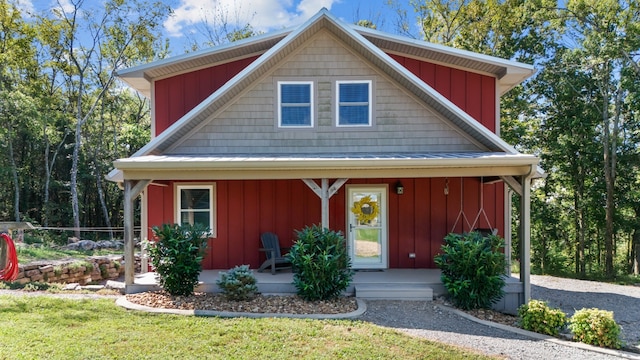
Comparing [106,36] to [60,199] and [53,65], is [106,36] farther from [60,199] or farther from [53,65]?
[60,199]

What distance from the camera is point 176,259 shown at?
6.41m

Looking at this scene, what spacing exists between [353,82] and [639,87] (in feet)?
35.6

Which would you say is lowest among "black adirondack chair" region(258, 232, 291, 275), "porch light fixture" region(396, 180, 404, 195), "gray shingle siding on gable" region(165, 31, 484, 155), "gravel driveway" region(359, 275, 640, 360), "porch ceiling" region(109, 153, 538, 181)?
"gravel driveway" region(359, 275, 640, 360)

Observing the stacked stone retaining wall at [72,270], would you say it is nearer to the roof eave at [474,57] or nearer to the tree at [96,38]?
the tree at [96,38]

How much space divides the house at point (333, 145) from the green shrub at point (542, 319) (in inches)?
49.9

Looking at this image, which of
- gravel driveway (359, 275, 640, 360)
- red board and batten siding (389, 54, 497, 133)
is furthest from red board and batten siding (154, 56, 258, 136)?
gravel driveway (359, 275, 640, 360)

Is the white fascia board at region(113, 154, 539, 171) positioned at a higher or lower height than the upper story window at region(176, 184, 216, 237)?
higher

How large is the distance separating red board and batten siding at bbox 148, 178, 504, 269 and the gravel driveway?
2.22 m

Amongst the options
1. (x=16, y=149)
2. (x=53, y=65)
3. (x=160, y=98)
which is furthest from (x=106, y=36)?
(x=160, y=98)

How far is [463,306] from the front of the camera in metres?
6.44

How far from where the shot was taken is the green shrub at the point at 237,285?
6293mm

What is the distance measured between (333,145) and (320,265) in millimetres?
2783

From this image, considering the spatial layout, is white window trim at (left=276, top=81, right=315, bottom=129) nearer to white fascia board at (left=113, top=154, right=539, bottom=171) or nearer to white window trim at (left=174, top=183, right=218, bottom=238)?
white fascia board at (left=113, top=154, right=539, bottom=171)

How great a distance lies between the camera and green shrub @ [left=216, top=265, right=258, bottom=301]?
629 centimetres
